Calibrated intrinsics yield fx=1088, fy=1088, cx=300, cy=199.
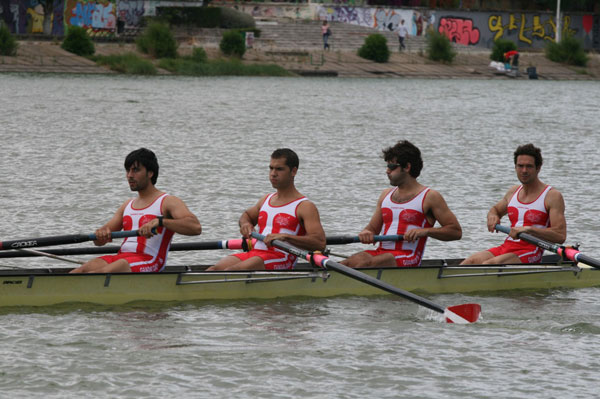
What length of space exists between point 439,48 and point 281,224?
70.9 m

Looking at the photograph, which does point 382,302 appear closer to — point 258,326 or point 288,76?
point 258,326

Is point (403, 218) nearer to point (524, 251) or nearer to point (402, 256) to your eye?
point (402, 256)

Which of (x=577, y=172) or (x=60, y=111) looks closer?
(x=577, y=172)

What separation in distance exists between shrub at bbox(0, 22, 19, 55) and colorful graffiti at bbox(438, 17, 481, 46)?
42119mm

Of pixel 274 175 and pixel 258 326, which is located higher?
pixel 274 175

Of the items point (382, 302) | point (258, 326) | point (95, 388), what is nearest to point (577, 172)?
point (382, 302)

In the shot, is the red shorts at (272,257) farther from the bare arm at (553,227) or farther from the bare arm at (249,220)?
the bare arm at (553,227)

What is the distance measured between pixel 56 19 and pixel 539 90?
3333 centimetres

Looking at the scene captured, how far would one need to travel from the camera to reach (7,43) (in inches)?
2525

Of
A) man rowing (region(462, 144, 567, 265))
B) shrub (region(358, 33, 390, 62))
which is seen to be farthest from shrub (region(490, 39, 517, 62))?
man rowing (region(462, 144, 567, 265))

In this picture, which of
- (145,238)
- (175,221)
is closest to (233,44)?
(145,238)

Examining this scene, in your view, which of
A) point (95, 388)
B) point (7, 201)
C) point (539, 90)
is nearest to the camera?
point (95, 388)

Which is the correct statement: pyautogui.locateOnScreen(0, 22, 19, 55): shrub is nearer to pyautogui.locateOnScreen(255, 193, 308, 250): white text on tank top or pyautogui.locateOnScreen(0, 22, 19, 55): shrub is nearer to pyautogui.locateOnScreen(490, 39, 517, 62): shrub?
pyautogui.locateOnScreen(490, 39, 517, 62): shrub

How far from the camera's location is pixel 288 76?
73.1 meters
